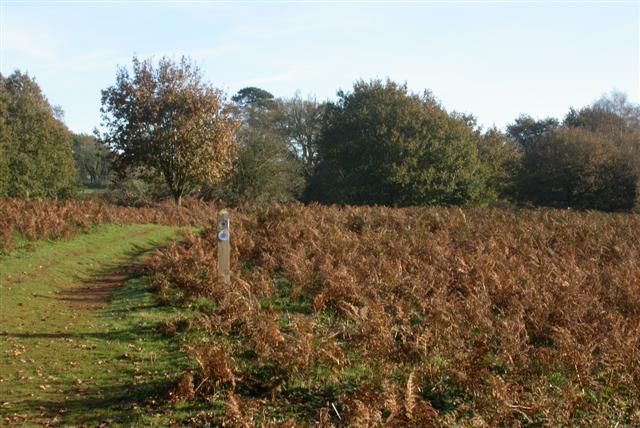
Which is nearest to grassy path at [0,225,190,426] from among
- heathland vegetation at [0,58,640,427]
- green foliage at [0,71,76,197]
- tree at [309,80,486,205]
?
heathland vegetation at [0,58,640,427]

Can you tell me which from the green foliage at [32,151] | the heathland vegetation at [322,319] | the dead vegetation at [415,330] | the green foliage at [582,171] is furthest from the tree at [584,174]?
the green foliage at [32,151]

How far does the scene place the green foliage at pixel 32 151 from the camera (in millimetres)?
37438

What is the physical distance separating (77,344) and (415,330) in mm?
4618

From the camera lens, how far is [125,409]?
6.44 m

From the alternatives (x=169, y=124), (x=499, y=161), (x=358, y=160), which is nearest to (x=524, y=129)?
(x=499, y=161)

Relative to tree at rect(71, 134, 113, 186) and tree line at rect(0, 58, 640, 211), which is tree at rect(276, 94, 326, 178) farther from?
tree at rect(71, 134, 113, 186)

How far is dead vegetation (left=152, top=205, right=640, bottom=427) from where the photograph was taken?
6.35 metres

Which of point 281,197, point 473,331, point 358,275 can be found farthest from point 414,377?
point 281,197

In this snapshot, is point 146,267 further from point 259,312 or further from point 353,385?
point 353,385

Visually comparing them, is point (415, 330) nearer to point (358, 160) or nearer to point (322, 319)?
point (322, 319)

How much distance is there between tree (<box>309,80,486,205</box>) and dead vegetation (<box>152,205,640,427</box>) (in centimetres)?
2447

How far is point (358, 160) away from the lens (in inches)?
1641

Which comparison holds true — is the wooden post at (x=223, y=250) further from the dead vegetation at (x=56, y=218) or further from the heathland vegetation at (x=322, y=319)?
the dead vegetation at (x=56, y=218)

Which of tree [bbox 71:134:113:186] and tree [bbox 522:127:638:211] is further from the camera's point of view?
tree [bbox 71:134:113:186]
